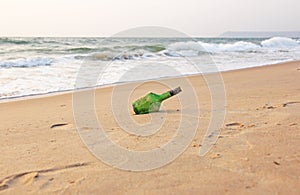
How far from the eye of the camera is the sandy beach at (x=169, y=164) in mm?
1671

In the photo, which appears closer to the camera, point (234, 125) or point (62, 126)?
point (234, 125)

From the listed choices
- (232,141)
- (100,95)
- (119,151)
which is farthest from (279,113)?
(100,95)

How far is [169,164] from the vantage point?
196 centimetres

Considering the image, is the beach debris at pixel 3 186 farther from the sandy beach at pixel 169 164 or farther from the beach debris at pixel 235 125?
the beach debris at pixel 235 125

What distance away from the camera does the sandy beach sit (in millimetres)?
1671

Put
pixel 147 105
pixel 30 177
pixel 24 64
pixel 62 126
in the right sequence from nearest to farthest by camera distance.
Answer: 1. pixel 30 177
2. pixel 62 126
3. pixel 147 105
4. pixel 24 64

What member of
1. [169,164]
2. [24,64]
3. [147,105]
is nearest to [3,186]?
[169,164]

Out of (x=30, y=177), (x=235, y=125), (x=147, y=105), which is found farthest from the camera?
(x=147, y=105)

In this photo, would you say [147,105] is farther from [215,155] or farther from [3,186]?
[3,186]

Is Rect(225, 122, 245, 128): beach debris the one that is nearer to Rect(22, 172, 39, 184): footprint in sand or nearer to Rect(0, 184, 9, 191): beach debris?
Rect(22, 172, 39, 184): footprint in sand

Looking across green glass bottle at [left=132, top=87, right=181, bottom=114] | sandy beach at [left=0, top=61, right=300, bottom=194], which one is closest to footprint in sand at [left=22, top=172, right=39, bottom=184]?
sandy beach at [left=0, top=61, right=300, bottom=194]

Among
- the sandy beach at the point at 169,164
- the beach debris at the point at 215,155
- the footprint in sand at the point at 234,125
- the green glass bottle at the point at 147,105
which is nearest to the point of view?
the sandy beach at the point at 169,164

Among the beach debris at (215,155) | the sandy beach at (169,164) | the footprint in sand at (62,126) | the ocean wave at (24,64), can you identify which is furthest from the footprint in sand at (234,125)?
the ocean wave at (24,64)

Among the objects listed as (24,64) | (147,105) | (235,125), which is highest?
(24,64)
